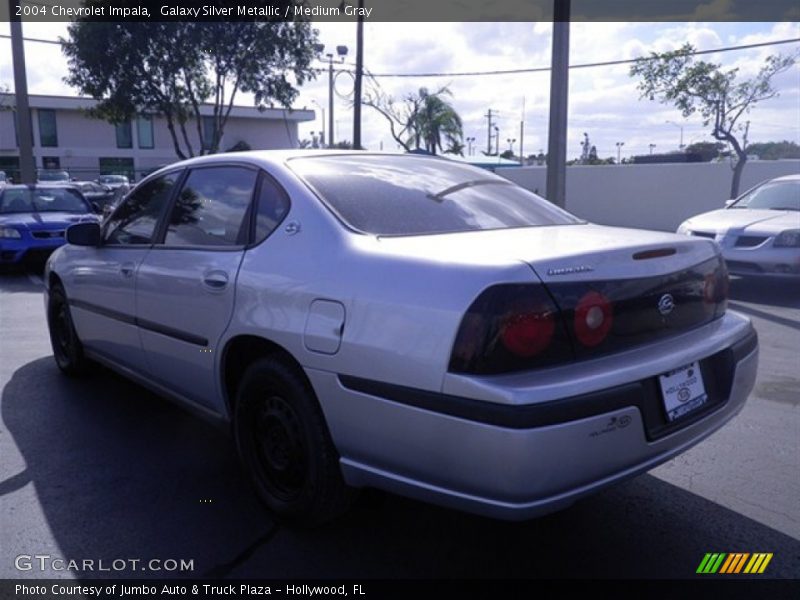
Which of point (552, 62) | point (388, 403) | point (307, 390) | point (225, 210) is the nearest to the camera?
point (388, 403)

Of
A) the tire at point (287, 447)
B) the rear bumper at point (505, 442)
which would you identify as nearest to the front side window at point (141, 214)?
the tire at point (287, 447)

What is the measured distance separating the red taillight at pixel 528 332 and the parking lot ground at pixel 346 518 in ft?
3.17

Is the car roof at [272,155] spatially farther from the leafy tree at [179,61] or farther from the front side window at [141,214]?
the leafy tree at [179,61]

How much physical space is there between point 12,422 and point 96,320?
78 cm

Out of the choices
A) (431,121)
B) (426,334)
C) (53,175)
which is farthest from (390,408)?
(53,175)

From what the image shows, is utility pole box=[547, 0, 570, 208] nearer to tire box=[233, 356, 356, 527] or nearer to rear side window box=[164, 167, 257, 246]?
rear side window box=[164, 167, 257, 246]

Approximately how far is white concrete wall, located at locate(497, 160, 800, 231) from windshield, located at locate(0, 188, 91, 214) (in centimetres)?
1480

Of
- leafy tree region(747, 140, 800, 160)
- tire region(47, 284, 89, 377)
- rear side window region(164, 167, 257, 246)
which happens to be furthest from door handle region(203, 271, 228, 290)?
leafy tree region(747, 140, 800, 160)

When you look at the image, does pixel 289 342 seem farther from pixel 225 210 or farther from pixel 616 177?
Result: pixel 616 177

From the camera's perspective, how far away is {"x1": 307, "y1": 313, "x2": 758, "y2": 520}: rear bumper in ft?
7.38

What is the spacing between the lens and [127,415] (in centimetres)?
446

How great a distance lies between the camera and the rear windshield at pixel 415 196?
3062 millimetres

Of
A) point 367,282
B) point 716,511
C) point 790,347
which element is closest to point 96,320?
point 367,282

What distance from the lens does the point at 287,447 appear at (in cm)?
302
